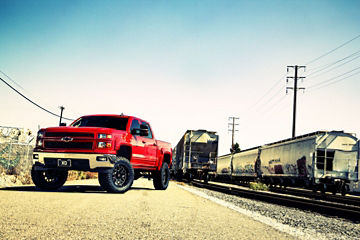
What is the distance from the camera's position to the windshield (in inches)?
395

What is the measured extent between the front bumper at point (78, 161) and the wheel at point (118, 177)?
22 cm

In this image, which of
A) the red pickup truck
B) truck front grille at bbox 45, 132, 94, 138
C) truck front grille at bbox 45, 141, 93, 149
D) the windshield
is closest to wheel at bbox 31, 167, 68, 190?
the red pickup truck

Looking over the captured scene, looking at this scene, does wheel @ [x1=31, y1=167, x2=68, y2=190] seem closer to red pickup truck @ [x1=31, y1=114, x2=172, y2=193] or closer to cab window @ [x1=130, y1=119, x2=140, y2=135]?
red pickup truck @ [x1=31, y1=114, x2=172, y2=193]

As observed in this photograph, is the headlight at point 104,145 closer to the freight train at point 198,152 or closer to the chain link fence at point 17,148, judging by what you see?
the chain link fence at point 17,148

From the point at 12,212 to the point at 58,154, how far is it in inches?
161

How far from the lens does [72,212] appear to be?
4.97 m

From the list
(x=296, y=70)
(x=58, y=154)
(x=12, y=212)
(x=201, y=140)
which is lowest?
(x=12, y=212)

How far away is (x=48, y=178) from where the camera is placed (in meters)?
9.70

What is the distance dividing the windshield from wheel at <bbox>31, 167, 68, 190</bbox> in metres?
1.49

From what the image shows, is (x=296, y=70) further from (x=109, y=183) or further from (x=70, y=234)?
(x=70, y=234)

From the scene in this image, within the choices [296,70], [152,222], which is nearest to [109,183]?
[152,222]

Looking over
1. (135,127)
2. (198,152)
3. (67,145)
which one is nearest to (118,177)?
(67,145)

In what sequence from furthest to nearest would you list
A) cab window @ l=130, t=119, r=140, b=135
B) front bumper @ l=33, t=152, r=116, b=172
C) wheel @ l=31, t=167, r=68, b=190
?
cab window @ l=130, t=119, r=140, b=135 < wheel @ l=31, t=167, r=68, b=190 < front bumper @ l=33, t=152, r=116, b=172

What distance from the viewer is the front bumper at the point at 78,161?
852 centimetres
